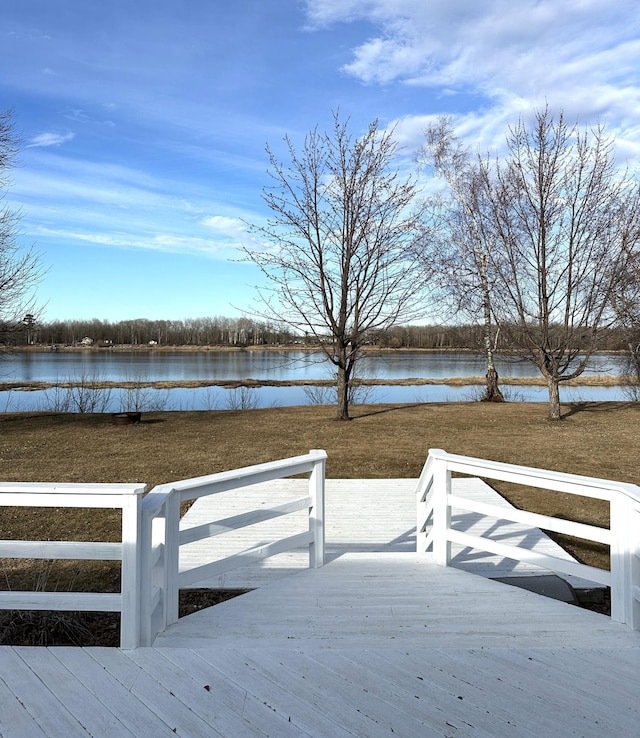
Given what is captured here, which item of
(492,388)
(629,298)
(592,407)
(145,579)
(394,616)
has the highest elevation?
(629,298)

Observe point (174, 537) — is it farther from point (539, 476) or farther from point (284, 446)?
point (284, 446)

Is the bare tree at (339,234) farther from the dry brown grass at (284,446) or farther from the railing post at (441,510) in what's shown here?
the railing post at (441,510)

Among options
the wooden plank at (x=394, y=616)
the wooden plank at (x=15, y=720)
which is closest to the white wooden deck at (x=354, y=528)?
the wooden plank at (x=394, y=616)

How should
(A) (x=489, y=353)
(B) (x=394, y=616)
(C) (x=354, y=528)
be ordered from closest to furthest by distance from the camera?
1. (B) (x=394, y=616)
2. (C) (x=354, y=528)
3. (A) (x=489, y=353)

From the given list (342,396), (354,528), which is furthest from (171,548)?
(342,396)

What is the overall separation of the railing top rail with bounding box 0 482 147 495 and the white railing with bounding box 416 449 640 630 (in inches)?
76.2

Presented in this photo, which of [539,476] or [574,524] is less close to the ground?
[539,476]

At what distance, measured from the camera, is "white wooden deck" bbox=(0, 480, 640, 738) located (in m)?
1.98

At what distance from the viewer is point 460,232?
18.6m

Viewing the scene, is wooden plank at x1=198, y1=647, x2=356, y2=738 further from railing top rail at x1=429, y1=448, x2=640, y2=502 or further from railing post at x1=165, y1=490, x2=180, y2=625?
railing top rail at x1=429, y1=448, x2=640, y2=502

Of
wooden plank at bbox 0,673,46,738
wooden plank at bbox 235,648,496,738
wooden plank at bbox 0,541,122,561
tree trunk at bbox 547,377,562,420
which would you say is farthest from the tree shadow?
wooden plank at bbox 0,673,46,738

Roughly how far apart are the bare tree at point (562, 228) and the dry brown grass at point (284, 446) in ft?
7.70

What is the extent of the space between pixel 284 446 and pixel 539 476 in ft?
25.8

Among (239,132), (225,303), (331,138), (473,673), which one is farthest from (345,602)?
(239,132)
